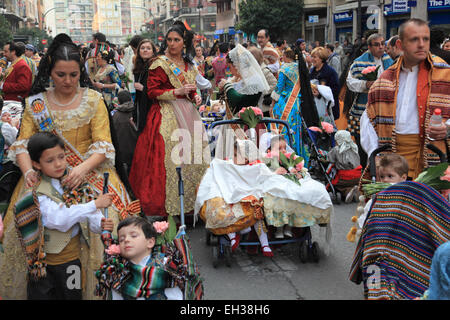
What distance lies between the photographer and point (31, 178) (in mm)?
3420

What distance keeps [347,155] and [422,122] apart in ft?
11.1

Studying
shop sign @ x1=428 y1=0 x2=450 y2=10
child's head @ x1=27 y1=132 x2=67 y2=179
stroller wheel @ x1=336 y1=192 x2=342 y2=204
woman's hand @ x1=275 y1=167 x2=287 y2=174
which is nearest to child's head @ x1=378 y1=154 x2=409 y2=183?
woman's hand @ x1=275 y1=167 x2=287 y2=174

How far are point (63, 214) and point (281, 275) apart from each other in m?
2.31

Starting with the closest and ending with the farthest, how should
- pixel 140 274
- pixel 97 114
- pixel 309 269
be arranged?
1. pixel 140 274
2. pixel 97 114
3. pixel 309 269

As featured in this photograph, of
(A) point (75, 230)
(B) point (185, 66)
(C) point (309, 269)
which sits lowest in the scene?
(C) point (309, 269)

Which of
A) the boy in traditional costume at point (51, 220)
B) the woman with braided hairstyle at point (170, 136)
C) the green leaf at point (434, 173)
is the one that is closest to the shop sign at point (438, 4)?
the woman with braided hairstyle at point (170, 136)

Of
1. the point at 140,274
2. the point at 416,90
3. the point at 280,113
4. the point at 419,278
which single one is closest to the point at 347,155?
the point at 280,113

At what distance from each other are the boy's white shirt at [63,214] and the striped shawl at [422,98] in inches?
90.6

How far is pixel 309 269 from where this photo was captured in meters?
5.02

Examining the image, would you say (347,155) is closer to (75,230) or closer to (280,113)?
(280,113)

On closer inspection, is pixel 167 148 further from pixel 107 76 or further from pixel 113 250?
pixel 107 76

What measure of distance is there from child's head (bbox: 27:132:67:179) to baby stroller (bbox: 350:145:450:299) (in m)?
2.02

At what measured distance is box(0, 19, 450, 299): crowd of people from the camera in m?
3.42

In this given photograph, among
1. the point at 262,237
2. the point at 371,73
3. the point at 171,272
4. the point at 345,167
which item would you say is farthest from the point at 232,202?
the point at 371,73
